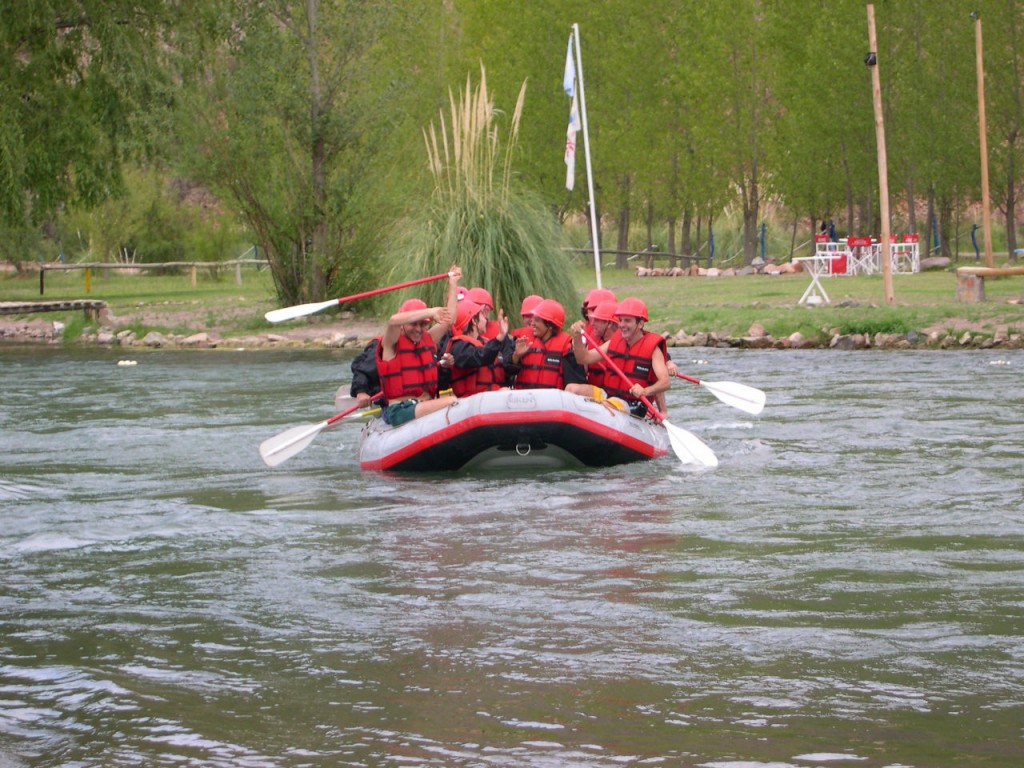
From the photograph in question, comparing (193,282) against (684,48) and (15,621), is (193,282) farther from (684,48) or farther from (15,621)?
(15,621)

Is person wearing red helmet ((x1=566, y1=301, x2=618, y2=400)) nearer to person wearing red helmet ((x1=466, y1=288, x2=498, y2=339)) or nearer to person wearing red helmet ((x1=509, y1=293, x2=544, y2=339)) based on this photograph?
person wearing red helmet ((x1=509, y1=293, x2=544, y2=339))

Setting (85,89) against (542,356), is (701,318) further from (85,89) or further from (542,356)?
(85,89)

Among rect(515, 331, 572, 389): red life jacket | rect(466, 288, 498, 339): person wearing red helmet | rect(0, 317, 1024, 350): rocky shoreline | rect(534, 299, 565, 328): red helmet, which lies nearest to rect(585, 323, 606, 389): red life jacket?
rect(515, 331, 572, 389): red life jacket

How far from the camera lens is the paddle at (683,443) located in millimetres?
10438

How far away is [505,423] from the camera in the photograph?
393 inches

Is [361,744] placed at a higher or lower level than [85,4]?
lower

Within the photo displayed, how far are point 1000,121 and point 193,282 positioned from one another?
16.4 meters

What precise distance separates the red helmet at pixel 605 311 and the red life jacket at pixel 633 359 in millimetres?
129

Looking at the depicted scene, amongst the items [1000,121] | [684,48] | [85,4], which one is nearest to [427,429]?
[85,4]

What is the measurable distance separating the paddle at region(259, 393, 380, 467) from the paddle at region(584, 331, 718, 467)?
5.35 feet

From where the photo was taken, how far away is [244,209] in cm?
2380

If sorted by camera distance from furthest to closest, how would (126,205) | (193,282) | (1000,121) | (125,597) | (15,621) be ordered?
(126,205) < (193,282) < (1000,121) < (125,597) < (15,621)

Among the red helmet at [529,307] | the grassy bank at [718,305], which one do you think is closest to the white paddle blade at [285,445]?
the red helmet at [529,307]

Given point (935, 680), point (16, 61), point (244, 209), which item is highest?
point (16, 61)
